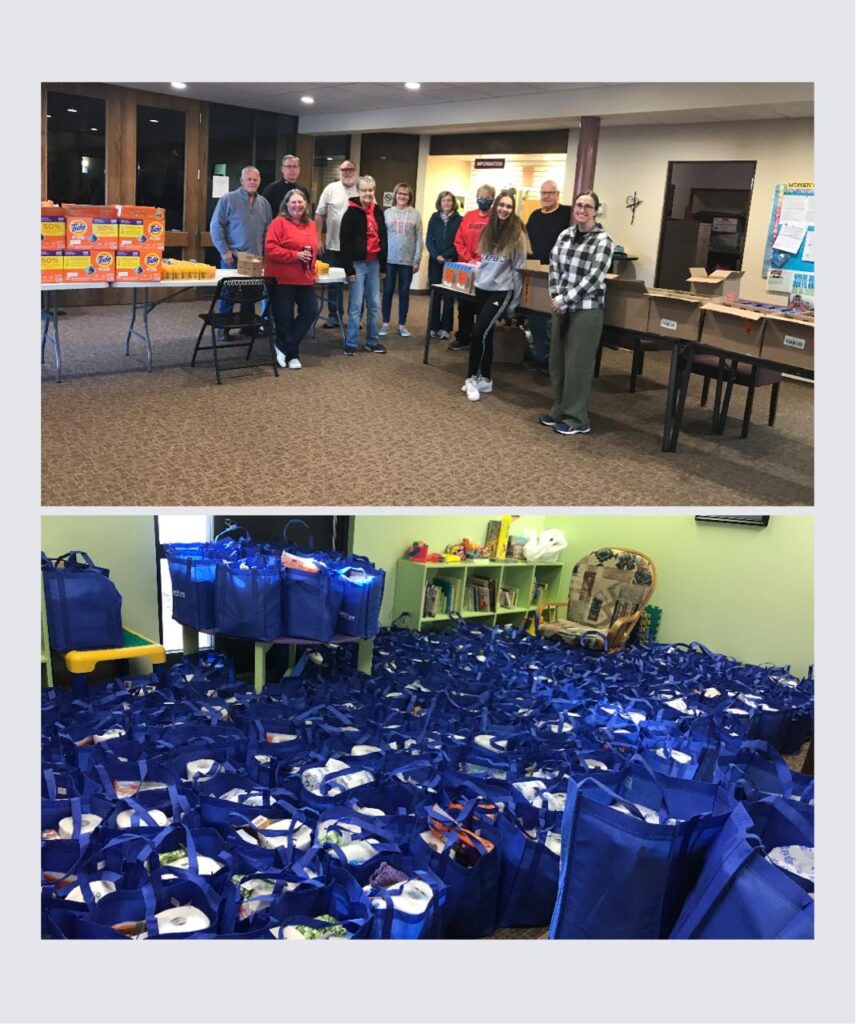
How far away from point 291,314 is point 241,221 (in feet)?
5.31

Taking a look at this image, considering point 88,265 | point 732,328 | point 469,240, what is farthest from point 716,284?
point 88,265

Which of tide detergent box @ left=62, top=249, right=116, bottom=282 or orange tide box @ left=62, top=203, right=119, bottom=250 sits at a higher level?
orange tide box @ left=62, top=203, right=119, bottom=250

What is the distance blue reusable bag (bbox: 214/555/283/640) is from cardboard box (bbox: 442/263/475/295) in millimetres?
3222

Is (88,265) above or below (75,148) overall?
below

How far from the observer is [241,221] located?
8.26 metres

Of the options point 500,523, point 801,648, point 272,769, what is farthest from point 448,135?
point 272,769

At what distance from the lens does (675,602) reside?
740 cm

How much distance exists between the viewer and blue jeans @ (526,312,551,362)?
771 centimetres

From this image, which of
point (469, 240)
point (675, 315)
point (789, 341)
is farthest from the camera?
point (469, 240)

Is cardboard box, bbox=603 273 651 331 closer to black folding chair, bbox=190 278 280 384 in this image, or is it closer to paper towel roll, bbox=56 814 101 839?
black folding chair, bbox=190 278 280 384

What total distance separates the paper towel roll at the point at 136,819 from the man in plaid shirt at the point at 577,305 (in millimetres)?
3862

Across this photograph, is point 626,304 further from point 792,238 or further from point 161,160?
point 161,160

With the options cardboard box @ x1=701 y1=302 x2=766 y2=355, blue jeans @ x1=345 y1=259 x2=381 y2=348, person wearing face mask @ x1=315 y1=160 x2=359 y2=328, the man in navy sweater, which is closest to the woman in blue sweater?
person wearing face mask @ x1=315 y1=160 x2=359 y2=328

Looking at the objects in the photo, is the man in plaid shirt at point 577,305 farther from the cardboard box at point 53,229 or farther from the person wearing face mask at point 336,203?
the cardboard box at point 53,229
